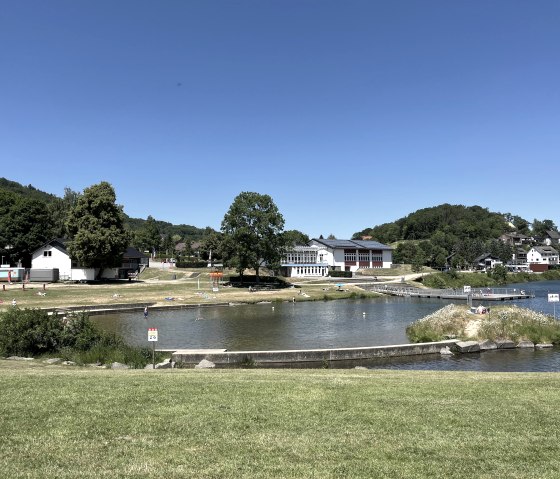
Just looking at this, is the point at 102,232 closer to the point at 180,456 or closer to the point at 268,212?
the point at 268,212

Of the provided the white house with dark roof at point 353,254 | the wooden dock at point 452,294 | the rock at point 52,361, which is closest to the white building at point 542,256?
the white house with dark roof at point 353,254

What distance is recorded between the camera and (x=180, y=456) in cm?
690

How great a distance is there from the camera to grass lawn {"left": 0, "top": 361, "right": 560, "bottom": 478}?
258 inches

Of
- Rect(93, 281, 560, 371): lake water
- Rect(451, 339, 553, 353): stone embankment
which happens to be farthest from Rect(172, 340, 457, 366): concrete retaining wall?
Rect(93, 281, 560, 371): lake water

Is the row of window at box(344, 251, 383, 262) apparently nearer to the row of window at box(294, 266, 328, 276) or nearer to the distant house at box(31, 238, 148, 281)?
the row of window at box(294, 266, 328, 276)

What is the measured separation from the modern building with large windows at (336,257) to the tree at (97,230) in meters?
47.3

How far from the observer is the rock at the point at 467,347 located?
87.3 feet

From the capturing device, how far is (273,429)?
8227 millimetres

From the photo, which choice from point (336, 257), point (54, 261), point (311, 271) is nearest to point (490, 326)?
point (54, 261)

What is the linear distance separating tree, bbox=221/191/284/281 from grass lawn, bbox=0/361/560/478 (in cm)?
6310

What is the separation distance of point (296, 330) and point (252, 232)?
41.3 m

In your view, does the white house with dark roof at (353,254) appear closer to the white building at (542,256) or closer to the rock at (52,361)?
the white building at (542,256)

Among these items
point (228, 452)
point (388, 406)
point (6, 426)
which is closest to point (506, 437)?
point (388, 406)

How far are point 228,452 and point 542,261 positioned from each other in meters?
184
